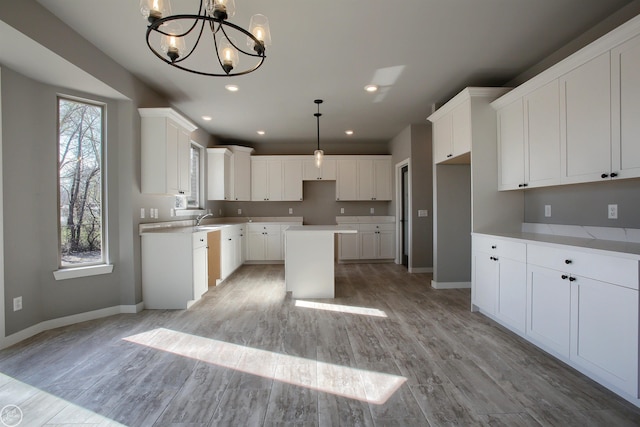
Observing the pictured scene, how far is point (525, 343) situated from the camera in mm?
2578

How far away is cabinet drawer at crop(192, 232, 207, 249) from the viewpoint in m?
3.61

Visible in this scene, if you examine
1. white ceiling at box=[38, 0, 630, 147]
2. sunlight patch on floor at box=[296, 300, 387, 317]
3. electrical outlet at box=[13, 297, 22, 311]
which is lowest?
sunlight patch on floor at box=[296, 300, 387, 317]

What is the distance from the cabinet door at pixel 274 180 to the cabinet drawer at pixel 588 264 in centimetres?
498

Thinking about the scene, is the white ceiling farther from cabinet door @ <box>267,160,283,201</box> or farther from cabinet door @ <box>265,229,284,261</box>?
cabinet door @ <box>265,229,284,261</box>

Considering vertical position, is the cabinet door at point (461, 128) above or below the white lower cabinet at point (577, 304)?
above

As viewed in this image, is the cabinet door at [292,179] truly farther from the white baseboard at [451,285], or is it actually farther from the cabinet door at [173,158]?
the white baseboard at [451,285]

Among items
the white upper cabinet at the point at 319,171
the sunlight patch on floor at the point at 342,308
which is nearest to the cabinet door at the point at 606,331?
the sunlight patch on floor at the point at 342,308

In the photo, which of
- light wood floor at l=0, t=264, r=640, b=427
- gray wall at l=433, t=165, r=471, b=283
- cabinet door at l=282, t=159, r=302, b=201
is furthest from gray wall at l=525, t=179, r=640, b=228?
cabinet door at l=282, t=159, r=302, b=201

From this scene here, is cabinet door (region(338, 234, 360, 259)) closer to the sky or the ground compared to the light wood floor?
closer to the sky

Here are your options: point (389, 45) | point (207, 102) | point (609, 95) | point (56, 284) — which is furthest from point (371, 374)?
point (207, 102)

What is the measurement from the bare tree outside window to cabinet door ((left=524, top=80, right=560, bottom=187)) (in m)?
4.44

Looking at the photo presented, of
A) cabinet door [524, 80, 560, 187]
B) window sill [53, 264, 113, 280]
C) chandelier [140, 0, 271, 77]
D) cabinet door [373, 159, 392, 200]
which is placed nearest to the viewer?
chandelier [140, 0, 271, 77]

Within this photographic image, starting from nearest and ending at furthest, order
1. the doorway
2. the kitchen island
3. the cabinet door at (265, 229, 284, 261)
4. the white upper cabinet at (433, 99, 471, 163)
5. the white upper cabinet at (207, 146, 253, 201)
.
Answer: the white upper cabinet at (433, 99, 471, 163)
the kitchen island
the white upper cabinet at (207, 146, 253, 201)
the doorway
the cabinet door at (265, 229, 284, 261)

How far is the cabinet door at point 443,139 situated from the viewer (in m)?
3.85
